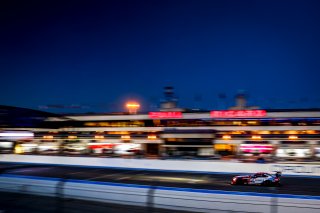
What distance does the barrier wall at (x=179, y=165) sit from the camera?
87.2ft

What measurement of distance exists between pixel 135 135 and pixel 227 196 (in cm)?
7251

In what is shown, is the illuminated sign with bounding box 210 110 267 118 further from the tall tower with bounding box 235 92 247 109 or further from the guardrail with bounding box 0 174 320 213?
the guardrail with bounding box 0 174 320 213

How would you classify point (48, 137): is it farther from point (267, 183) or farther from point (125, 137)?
point (267, 183)

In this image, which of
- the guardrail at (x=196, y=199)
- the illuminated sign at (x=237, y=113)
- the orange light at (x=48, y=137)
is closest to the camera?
the guardrail at (x=196, y=199)

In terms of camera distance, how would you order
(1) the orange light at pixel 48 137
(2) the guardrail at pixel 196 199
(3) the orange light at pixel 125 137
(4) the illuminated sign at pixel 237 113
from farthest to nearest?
(1) the orange light at pixel 48 137
(3) the orange light at pixel 125 137
(4) the illuminated sign at pixel 237 113
(2) the guardrail at pixel 196 199

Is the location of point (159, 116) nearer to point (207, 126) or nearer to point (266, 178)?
point (207, 126)

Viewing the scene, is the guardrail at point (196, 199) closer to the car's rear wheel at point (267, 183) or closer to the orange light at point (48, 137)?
the car's rear wheel at point (267, 183)

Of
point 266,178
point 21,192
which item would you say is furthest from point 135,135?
point 21,192

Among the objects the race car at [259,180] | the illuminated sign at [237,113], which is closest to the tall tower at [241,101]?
the illuminated sign at [237,113]

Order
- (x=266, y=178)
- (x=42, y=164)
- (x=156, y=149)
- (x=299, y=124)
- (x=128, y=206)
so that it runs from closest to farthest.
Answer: (x=128, y=206) < (x=266, y=178) < (x=42, y=164) < (x=299, y=124) < (x=156, y=149)

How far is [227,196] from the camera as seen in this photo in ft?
32.5

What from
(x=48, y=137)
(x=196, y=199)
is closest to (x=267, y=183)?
(x=196, y=199)

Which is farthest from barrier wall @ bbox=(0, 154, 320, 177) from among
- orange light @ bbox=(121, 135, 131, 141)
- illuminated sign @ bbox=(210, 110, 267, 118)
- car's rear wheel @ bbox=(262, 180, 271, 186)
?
orange light @ bbox=(121, 135, 131, 141)

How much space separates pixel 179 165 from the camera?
30.5 m
